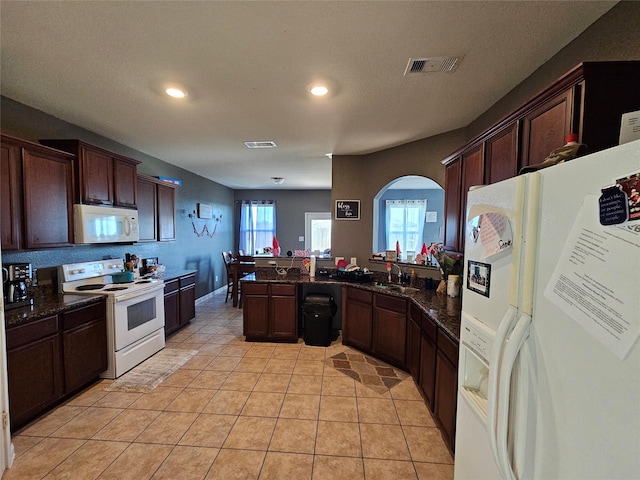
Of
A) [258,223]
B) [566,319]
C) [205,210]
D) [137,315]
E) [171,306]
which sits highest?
[205,210]

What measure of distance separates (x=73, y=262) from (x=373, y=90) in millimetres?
3611

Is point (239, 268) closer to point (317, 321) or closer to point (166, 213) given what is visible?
point (166, 213)

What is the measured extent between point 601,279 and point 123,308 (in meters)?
3.58

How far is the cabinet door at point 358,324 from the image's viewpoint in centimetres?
340

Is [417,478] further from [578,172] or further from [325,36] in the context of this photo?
[325,36]

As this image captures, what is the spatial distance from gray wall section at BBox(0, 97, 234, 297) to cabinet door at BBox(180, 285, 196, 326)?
2.49 ft

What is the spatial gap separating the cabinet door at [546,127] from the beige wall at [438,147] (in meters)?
0.41

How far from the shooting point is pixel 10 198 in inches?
87.8

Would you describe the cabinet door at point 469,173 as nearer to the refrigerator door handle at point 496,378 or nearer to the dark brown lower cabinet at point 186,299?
the refrigerator door handle at point 496,378

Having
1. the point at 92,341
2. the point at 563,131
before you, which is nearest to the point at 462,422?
the point at 563,131

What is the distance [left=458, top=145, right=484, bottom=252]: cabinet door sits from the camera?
212cm

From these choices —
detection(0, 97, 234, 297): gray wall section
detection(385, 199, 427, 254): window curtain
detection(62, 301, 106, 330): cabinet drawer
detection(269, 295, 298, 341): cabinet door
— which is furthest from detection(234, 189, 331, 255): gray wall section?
detection(62, 301, 106, 330): cabinet drawer

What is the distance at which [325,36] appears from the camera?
5.34 feet

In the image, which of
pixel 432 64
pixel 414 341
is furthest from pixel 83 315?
pixel 432 64
